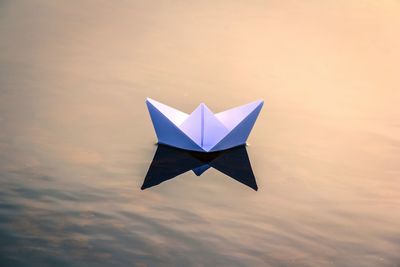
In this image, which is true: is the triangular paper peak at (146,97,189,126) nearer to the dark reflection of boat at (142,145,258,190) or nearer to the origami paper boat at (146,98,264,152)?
the origami paper boat at (146,98,264,152)

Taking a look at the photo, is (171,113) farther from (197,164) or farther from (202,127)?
(197,164)

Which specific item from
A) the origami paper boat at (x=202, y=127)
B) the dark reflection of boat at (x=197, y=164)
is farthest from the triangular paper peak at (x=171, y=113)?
the dark reflection of boat at (x=197, y=164)

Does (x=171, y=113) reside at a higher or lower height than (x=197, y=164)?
higher

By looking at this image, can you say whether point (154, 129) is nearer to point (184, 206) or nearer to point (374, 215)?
point (184, 206)

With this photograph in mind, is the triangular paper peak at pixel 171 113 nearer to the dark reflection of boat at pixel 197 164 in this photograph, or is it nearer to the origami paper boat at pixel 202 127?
the origami paper boat at pixel 202 127

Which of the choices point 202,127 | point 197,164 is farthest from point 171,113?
point 197,164
